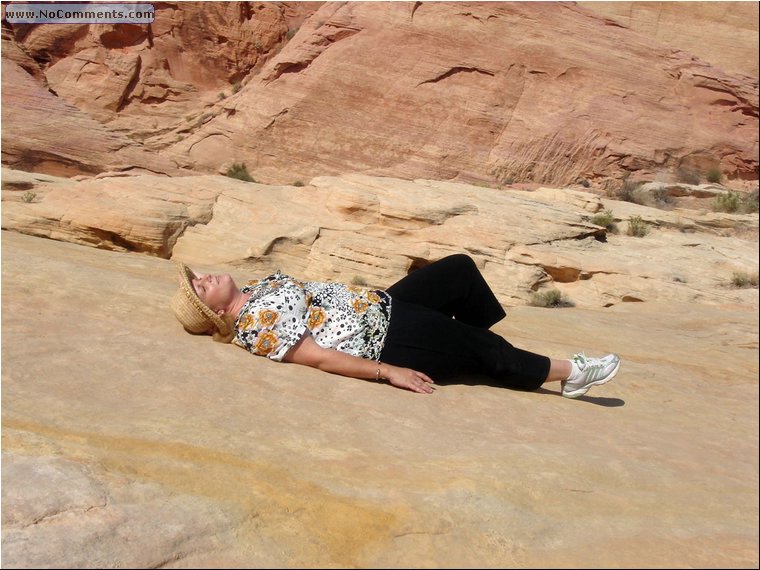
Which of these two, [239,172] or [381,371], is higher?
[381,371]

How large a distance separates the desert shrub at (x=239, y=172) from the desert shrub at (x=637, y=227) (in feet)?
31.9

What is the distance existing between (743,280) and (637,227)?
2.46 metres

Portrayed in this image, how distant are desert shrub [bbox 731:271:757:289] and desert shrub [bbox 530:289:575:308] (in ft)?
6.96

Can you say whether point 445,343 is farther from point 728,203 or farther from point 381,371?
point 728,203

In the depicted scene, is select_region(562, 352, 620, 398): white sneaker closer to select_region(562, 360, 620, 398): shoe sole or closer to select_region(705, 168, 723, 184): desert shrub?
select_region(562, 360, 620, 398): shoe sole

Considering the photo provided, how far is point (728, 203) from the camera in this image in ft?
48.4

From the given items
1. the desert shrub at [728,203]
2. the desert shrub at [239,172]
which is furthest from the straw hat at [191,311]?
the desert shrub at [239,172]

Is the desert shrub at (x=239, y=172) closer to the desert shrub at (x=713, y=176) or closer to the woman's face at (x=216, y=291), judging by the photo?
the desert shrub at (x=713, y=176)

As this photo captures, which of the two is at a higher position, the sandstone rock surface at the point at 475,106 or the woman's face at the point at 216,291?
the woman's face at the point at 216,291

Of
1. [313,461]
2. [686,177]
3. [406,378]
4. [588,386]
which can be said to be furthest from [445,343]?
[686,177]

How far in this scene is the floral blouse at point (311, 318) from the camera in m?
3.63

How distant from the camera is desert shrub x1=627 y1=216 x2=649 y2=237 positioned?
1146 centimetres

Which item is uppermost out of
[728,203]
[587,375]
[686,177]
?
[587,375]

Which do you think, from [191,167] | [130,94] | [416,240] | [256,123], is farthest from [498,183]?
[130,94]
